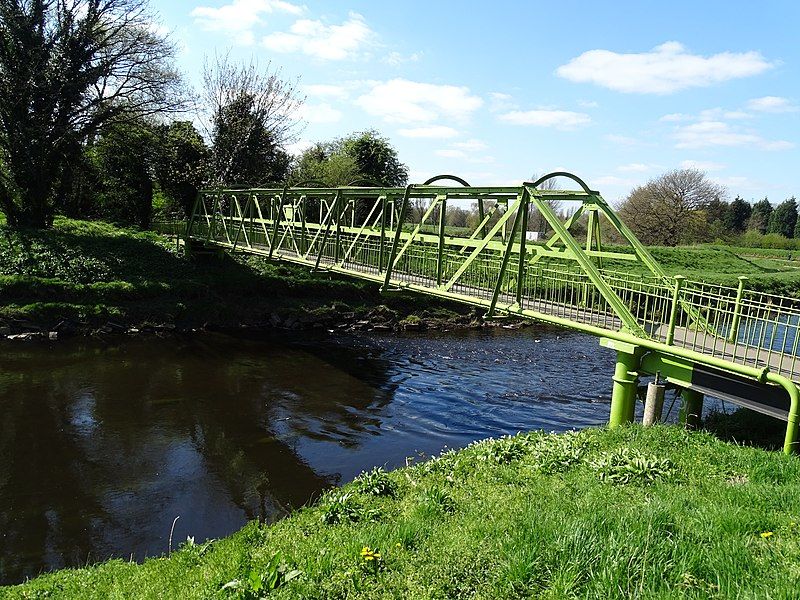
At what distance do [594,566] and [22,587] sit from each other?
239 inches

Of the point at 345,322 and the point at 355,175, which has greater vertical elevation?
the point at 355,175

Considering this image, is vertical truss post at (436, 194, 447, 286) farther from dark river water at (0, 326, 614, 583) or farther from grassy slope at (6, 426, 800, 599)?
grassy slope at (6, 426, 800, 599)

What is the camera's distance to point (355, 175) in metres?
40.7

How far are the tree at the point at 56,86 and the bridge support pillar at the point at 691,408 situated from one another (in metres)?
26.6

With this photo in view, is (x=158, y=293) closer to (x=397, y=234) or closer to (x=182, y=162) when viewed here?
(x=397, y=234)

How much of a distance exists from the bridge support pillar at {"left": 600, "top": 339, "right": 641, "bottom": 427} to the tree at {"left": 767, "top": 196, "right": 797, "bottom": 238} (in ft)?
293

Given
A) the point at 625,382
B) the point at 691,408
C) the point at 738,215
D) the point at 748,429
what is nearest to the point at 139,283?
the point at 625,382

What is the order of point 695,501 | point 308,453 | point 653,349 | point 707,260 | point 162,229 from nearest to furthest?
point 695,501 → point 653,349 → point 308,453 → point 162,229 → point 707,260

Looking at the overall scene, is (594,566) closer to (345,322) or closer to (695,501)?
(695,501)

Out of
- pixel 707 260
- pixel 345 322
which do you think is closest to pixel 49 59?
pixel 345 322

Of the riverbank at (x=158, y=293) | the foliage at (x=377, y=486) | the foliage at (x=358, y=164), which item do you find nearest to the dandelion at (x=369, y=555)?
the foliage at (x=377, y=486)

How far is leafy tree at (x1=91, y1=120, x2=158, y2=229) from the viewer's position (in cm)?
3394

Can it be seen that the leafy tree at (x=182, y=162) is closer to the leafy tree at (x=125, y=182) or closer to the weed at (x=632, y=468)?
the leafy tree at (x=125, y=182)

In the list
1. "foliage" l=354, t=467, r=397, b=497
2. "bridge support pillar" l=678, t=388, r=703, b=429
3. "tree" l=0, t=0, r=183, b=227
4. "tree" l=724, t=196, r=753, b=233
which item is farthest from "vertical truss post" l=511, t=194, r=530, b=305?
"tree" l=724, t=196, r=753, b=233
